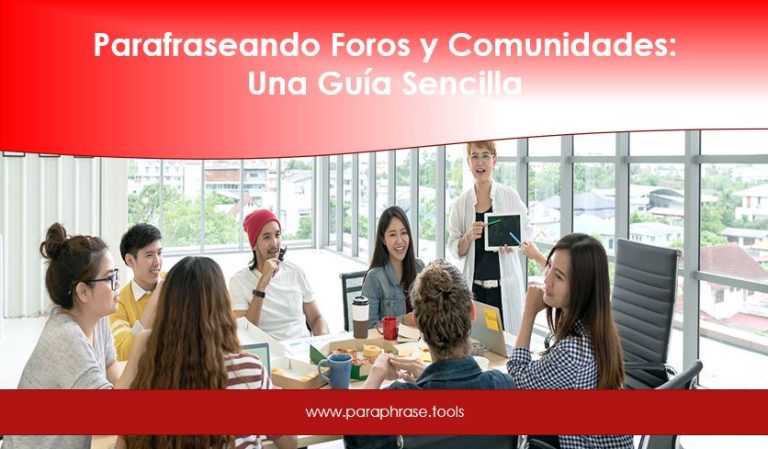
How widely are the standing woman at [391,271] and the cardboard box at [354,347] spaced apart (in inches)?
24.6

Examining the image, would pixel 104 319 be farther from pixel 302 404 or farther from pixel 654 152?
pixel 654 152

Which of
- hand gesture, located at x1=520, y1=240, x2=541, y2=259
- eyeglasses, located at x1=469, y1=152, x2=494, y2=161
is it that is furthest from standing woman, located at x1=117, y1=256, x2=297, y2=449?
eyeglasses, located at x1=469, y1=152, x2=494, y2=161

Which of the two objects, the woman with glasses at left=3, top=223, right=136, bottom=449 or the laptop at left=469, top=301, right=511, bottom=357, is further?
the laptop at left=469, top=301, right=511, bottom=357

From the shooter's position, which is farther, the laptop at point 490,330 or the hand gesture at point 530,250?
the hand gesture at point 530,250

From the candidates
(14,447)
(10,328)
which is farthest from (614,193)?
(10,328)

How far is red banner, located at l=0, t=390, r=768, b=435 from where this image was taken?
1.59m

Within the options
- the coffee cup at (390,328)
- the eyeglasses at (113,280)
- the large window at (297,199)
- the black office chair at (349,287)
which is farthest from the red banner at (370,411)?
the large window at (297,199)

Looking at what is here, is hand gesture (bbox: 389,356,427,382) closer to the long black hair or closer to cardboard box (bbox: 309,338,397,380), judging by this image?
cardboard box (bbox: 309,338,397,380)

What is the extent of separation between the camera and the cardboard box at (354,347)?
2.33 m

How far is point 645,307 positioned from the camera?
110 inches

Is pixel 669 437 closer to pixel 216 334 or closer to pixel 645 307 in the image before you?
pixel 645 307

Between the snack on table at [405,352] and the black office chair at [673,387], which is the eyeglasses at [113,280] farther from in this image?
the black office chair at [673,387]

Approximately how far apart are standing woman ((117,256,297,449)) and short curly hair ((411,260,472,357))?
47 cm

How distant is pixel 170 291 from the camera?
1.66 meters
